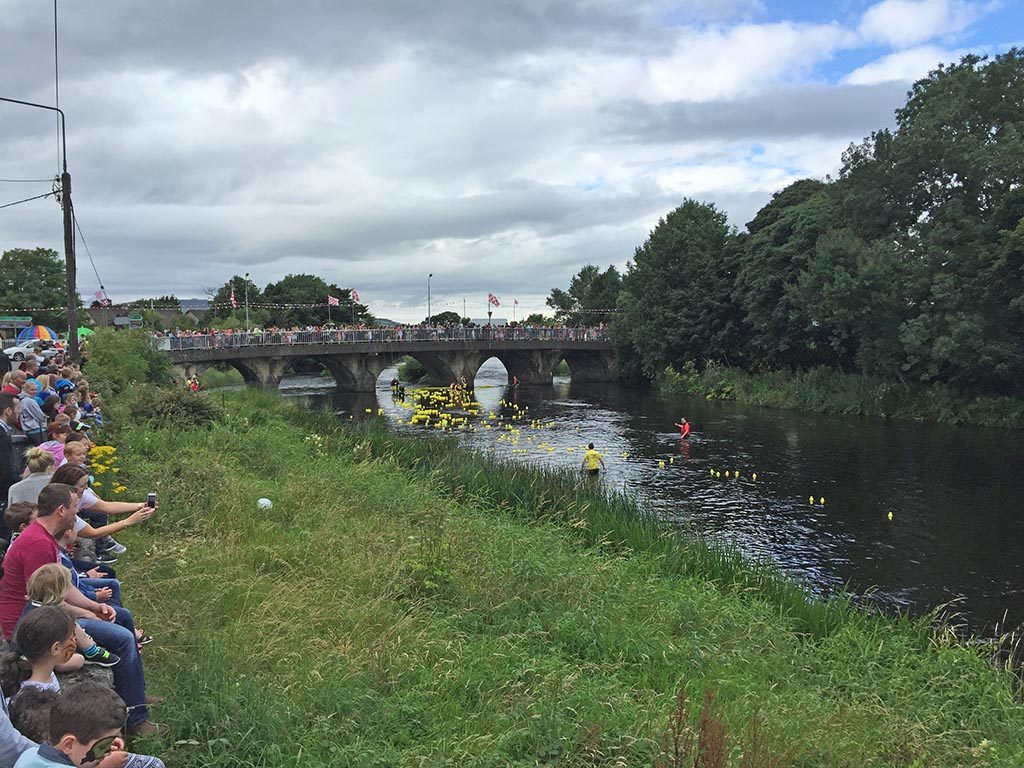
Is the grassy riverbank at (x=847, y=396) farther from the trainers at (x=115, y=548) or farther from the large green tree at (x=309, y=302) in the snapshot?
the large green tree at (x=309, y=302)

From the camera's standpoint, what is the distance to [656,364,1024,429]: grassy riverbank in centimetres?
3672

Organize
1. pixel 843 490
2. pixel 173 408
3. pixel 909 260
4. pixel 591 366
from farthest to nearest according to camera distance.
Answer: pixel 591 366 < pixel 909 260 < pixel 843 490 < pixel 173 408

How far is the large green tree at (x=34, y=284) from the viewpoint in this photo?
72.6 metres

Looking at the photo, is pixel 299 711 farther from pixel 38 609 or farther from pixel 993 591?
pixel 993 591

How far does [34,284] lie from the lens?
74562 millimetres

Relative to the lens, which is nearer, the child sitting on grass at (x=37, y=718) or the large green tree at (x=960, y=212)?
the child sitting on grass at (x=37, y=718)

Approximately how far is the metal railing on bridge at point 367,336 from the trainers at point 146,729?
39.0m

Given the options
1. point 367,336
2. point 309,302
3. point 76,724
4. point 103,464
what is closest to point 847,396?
point 367,336

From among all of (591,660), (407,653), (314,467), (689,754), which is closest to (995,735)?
(591,660)

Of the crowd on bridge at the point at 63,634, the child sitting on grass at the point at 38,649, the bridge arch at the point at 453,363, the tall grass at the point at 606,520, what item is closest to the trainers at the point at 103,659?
the crowd on bridge at the point at 63,634

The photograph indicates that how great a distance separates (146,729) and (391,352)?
178 ft

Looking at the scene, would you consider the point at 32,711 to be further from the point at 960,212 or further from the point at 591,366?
the point at 591,366

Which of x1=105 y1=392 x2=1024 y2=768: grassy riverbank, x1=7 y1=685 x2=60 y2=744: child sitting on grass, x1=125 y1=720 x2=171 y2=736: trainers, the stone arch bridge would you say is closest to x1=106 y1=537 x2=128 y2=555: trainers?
x1=105 y1=392 x2=1024 y2=768: grassy riverbank

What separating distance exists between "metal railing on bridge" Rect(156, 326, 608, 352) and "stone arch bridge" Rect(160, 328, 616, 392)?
6cm
